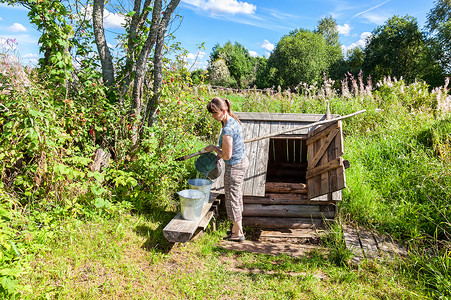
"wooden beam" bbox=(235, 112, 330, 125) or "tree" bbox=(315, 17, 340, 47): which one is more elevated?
"tree" bbox=(315, 17, 340, 47)

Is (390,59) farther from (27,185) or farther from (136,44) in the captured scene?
(27,185)

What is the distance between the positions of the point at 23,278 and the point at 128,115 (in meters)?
2.59

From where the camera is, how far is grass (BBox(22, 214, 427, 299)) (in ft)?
9.77

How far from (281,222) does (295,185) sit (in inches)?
31.0

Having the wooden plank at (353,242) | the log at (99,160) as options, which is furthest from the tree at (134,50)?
the wooden plank at (353,242)

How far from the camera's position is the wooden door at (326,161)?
13.6 feet

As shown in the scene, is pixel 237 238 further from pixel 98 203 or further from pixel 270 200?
pixel 98 203

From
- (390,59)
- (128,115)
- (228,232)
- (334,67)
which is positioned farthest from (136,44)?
(334,67)

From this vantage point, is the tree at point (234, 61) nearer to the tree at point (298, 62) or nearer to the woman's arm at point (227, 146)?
the tree at point (298, 62)

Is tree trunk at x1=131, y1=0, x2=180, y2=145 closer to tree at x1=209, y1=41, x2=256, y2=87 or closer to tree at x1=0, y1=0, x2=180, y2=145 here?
tree at x1=0, y1=0, x2=180, y2=145

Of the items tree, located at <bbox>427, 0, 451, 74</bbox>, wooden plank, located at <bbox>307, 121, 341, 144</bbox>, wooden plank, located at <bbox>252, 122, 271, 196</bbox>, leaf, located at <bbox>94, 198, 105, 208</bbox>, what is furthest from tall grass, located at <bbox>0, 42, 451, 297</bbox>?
tree, located at <bbox>427, 0, 451, 74</bbox>

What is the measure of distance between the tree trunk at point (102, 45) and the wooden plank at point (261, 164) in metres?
2.90

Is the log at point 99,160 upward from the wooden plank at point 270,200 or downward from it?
upward

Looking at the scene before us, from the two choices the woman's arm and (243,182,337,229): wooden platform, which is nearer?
the woman's arm
